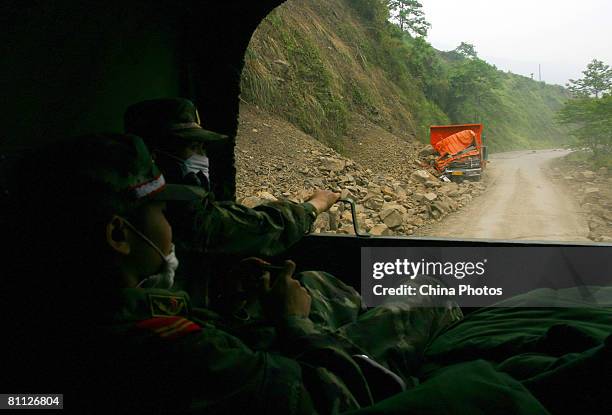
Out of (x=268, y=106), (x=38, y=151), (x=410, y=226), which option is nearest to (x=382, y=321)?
(x=38, y=151)

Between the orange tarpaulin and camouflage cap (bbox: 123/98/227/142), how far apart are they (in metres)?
8.37

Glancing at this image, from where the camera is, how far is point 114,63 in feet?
5.89

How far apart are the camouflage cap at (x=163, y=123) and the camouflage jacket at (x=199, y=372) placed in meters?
0.78

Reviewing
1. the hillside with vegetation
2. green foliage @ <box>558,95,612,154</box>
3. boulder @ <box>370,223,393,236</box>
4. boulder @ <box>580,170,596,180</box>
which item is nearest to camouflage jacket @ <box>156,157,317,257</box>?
boulder @ <box>370,223,393,236</box>

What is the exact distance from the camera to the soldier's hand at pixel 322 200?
1668mm

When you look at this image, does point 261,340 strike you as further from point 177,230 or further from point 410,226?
point 410,226

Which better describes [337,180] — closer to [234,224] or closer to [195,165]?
[195,165]

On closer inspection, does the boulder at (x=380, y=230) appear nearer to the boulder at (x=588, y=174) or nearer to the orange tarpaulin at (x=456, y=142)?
the orange tarpaulin at (x=456, y=142)

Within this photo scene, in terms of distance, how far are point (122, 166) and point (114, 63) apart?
1119 mm

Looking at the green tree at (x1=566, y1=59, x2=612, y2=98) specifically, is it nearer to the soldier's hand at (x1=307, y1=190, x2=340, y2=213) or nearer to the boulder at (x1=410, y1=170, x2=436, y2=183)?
the boulder at (x1=410, y1=170, x2=436, y2=183)

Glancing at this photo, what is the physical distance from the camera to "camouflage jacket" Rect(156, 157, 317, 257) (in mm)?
1413

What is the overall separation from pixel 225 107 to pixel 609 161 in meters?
9.79

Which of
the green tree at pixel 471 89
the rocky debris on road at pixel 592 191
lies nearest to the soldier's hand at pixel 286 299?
the rocky debris on road at pixel 592 191

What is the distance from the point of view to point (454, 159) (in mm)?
9766
